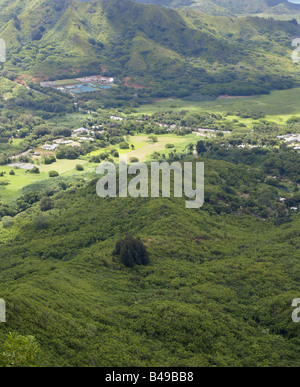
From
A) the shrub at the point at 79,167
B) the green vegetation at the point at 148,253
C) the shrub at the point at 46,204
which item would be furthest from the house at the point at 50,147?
the shrub at the point at 46,204

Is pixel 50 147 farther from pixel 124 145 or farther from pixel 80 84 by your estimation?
pixel 80 84

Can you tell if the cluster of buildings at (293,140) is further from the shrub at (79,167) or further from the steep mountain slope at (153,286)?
the shrub at (79,167)

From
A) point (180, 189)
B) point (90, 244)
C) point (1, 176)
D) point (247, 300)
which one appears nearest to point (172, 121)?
point (1, 176)

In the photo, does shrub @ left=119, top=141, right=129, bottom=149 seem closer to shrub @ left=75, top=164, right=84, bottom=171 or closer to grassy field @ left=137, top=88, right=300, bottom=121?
shrub @ left=75, top=164, right=84, bottom=171

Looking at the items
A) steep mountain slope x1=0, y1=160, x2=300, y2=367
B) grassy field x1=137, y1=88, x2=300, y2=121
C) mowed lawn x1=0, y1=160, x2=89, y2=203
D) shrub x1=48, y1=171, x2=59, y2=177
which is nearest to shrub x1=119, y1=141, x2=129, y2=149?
mowed lawn x1=0, y1=160, x2=89, y2=203

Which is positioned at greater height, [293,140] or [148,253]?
[293,140]

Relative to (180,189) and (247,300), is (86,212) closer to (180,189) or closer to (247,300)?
(180,189)

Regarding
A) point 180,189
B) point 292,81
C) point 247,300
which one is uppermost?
point 292,81

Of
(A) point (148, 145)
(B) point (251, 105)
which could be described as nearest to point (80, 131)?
(A) point (148, 145)
